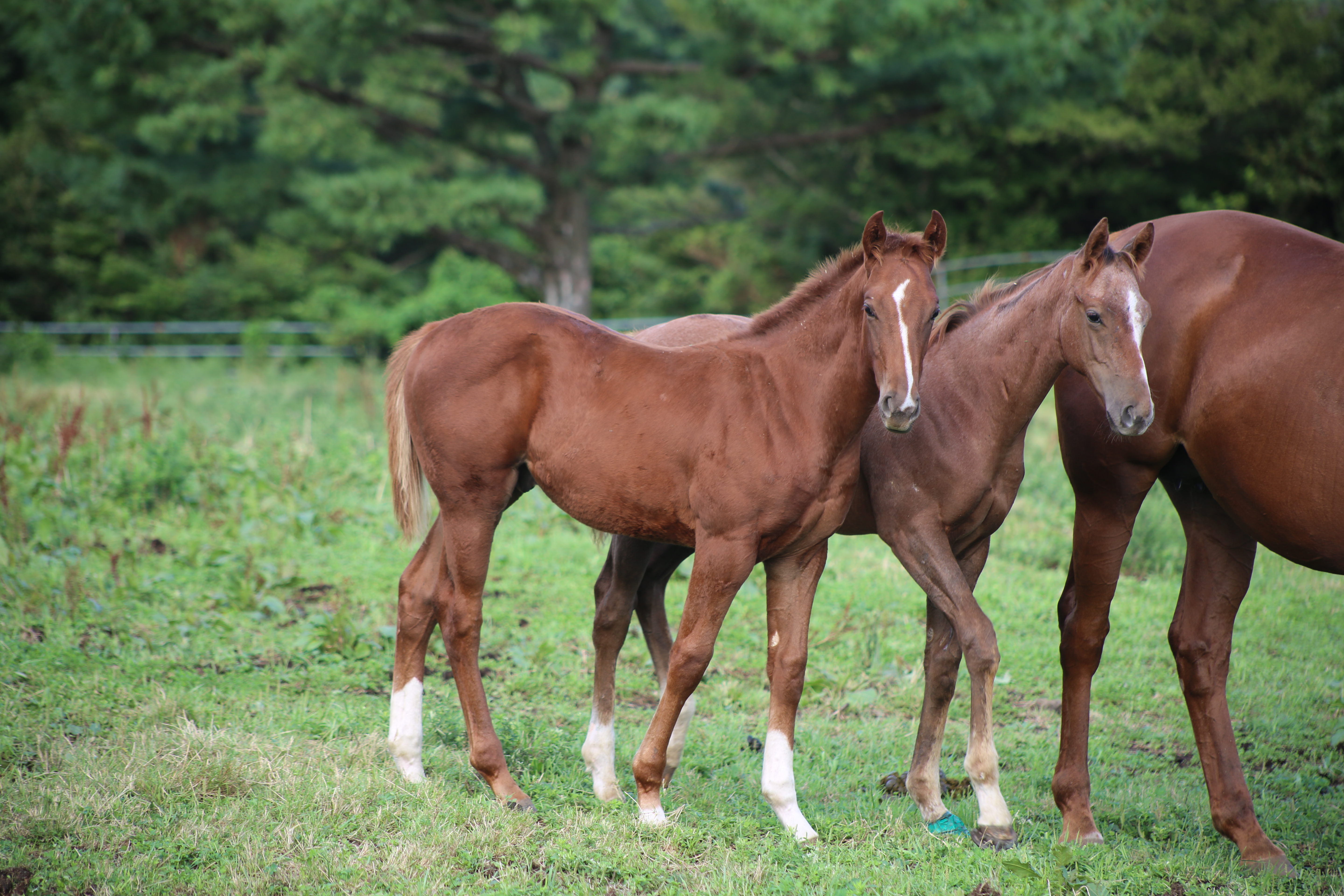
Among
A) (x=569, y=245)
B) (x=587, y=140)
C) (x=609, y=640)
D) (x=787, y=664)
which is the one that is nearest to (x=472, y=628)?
(x=609, y=640)

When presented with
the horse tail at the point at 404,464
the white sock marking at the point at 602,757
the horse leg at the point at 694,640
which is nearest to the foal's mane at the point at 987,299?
the horse leg at the point at 694,640

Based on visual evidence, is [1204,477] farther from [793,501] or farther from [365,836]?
[365,836]

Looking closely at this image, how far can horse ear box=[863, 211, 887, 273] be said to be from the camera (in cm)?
369

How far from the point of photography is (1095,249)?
147 inches

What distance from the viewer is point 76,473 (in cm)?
809

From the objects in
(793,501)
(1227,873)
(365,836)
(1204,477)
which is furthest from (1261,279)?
(365,836)

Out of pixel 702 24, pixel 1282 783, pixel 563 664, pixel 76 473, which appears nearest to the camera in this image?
pixel 1282 783

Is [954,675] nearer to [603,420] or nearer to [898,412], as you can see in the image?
[898,412]

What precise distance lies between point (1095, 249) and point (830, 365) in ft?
3.33

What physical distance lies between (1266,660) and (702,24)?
1442 cm

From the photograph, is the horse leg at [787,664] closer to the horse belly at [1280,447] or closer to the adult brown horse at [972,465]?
the adult brown horse at [972,465]

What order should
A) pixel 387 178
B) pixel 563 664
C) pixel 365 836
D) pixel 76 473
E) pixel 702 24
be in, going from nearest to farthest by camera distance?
pixel 365 836
pixel 563 664
pixel 76 473
pixel 387 178
pixel 702 24

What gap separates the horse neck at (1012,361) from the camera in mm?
3941

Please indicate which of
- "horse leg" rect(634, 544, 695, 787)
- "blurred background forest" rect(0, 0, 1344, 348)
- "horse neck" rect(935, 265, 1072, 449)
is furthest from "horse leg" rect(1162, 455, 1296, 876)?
"blurred background forest" rect(0, 0, 1344, 348)
